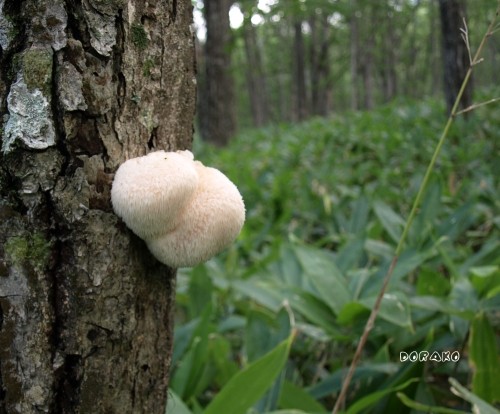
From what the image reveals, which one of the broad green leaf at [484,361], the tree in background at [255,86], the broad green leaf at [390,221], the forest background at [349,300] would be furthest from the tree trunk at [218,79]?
the tree in background at [255,86]

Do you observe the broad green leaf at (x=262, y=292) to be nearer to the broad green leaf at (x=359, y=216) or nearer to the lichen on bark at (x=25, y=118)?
the broad green leaf at (x=359, y=216)

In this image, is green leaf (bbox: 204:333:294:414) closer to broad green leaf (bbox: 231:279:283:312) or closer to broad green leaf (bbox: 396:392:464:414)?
broad green leaf (bbox: 396:392:464:414)

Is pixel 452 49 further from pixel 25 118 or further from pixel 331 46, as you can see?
pixel 331 46

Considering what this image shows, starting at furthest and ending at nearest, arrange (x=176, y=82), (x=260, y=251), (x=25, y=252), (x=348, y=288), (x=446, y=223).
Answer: (x=260, y=251) → (x=446, y=223) → (x=348, y=288) → (x=176, y=82) → (x=25, y=252)

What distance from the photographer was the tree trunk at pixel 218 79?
8008 mm

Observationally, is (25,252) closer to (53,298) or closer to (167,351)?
(53,298)

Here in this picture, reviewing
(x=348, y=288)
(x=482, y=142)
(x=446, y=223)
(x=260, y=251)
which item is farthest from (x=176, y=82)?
(x=482, y=142)

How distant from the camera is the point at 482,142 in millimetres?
4520

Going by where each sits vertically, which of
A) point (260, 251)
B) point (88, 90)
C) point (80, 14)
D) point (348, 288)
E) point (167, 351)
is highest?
point (80, 14)

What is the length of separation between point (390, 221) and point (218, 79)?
622 centimetres

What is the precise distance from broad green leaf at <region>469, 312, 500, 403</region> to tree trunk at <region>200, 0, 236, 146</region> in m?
6.67

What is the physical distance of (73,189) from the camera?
35.4 inches

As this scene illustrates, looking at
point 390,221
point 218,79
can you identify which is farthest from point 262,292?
point 218,79

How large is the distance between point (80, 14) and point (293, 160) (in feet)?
15.6
